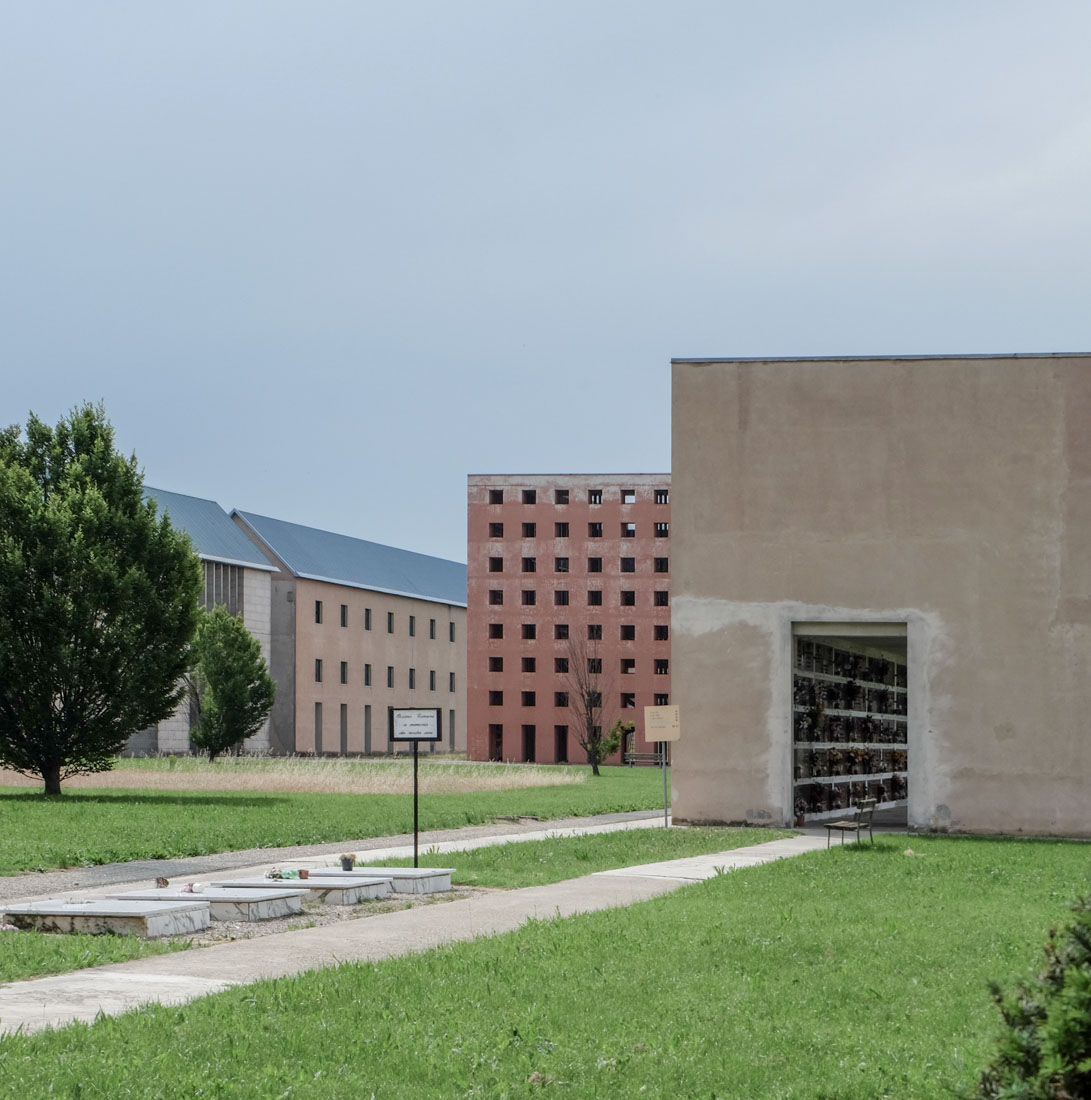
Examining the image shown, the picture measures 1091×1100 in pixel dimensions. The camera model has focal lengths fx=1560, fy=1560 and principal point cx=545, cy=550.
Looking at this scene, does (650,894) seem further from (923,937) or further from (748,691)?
(748,691)

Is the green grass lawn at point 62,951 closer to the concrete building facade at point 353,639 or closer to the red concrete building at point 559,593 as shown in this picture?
the concrete building facade at point 353,639

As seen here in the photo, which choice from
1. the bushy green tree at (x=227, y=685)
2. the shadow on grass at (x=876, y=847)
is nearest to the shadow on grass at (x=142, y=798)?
the shadow on grass at (x=876, y=847)

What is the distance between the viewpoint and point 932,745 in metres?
28.0

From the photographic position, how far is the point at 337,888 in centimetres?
1639

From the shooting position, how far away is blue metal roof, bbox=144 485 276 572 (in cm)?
8606

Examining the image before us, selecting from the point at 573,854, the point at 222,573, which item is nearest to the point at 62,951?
the point at 573,854

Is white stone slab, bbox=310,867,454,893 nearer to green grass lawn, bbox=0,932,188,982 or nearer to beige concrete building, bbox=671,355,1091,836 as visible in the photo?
green grass lawn, bbox=0,932,188,982

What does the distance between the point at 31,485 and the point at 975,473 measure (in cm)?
2308

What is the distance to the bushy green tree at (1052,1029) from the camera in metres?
4.41

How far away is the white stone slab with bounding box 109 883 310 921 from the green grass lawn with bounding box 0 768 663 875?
5.66 m

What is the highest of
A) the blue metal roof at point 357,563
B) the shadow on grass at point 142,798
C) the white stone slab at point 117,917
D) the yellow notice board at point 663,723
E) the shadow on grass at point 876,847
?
the blue metal roof at point 357,563

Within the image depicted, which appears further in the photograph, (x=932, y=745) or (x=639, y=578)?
(x=639, y=578)

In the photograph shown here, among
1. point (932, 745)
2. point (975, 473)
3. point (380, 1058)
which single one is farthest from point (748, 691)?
point (380, 1058)

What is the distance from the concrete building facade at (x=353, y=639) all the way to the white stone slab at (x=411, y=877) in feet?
248
